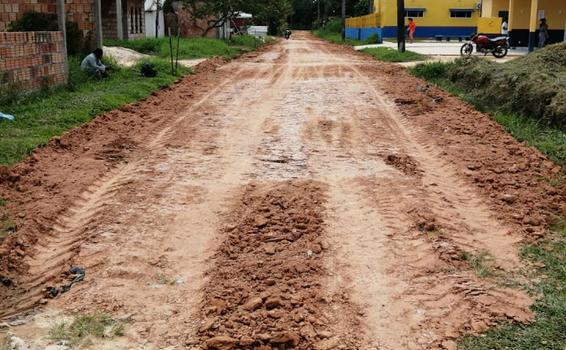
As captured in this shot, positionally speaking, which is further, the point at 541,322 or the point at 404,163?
the point at 404,163

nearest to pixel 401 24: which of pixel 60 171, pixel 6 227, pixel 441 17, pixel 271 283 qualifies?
pixel 60 171

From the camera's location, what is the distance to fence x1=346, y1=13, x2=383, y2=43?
47.1 m

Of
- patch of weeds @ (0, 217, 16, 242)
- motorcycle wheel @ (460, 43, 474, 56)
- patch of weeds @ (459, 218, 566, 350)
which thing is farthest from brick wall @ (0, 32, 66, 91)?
motorcycle wheel @ (460, 43, 474, 56)

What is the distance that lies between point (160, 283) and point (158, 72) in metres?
14.1

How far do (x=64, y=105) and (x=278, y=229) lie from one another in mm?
7339

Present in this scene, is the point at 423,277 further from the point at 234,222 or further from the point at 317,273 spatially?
the point at 234,222

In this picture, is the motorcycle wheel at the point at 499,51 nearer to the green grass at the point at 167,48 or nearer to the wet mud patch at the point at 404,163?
the green grass at the point at 167,48

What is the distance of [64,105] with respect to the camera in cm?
1182

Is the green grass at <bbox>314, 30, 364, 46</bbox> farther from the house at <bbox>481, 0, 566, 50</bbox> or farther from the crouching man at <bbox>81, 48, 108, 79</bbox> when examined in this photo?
the crouching man at <bbox>81, 48, 108, 79</bbox>

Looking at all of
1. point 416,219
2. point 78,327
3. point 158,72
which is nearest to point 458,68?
point 158,72

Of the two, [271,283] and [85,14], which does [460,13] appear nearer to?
[85,14]

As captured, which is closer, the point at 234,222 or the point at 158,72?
the point at 234,222

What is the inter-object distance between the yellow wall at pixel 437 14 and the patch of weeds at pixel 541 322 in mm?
45403

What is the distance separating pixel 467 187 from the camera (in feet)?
24.3
